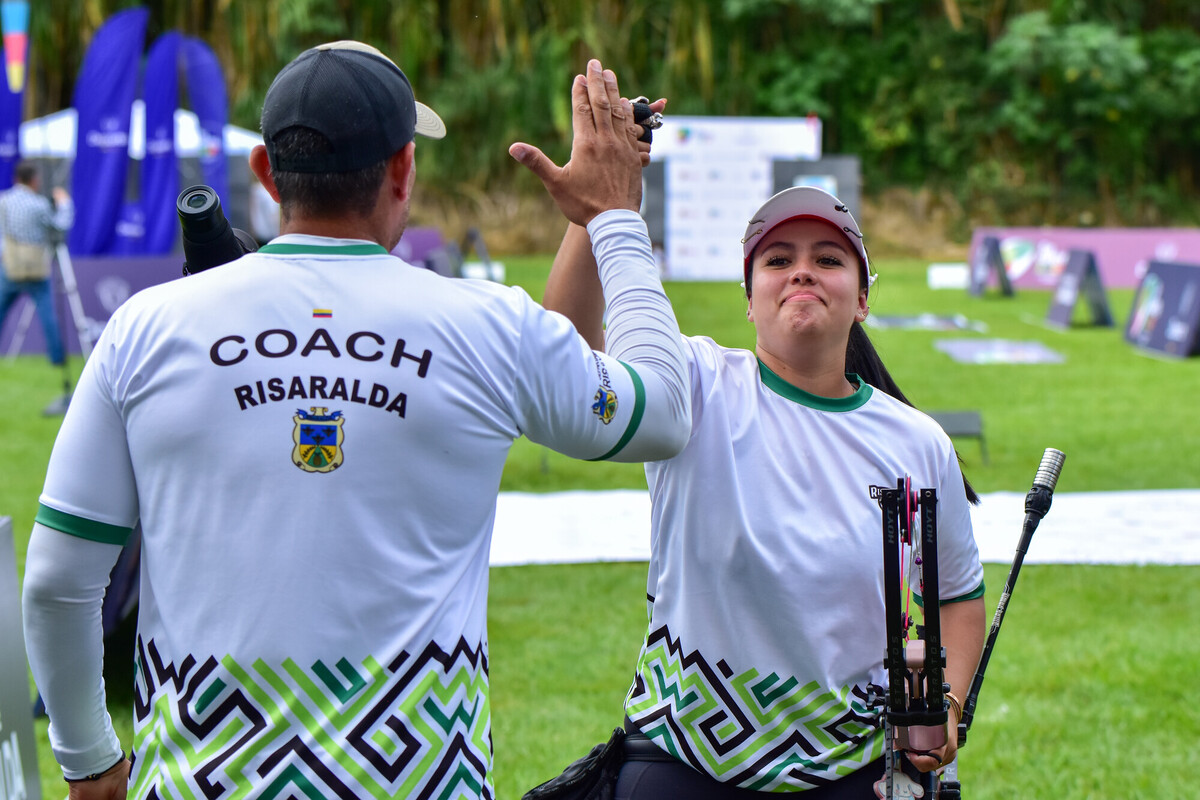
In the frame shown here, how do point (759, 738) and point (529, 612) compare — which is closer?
point (759, 738)

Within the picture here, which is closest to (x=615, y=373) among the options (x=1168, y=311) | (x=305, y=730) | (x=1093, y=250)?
(x=305, y=730)

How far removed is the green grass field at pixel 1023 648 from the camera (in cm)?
431

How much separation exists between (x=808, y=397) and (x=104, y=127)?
15.1 metres

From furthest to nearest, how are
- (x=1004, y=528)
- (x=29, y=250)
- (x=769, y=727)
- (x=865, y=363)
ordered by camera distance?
1. (x=29, y=250)
2. (x=1004, y=528)
3. (x=865, y=363)
4. (x=769, y=727)

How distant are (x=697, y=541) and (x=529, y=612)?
12.1 ft

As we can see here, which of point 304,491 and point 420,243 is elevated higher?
point 304,491

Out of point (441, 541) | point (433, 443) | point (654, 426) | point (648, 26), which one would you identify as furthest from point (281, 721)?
point (648, 26)

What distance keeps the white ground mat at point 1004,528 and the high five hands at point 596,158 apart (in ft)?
15.5

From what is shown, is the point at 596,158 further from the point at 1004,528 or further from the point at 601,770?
the point at 1004,528

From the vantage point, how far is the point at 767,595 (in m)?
2.25

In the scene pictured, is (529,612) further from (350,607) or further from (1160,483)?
(1160,483)

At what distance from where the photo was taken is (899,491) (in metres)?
1.97

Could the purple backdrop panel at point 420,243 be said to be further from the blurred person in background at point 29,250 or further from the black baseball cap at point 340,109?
the black baseball cap at point 340,109

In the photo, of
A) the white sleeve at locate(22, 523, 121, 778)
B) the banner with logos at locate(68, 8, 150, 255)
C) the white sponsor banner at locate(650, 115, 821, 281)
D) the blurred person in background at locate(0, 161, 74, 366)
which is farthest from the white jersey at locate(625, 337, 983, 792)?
the white sponsor banner at locate(650, 115, 821, 281)
